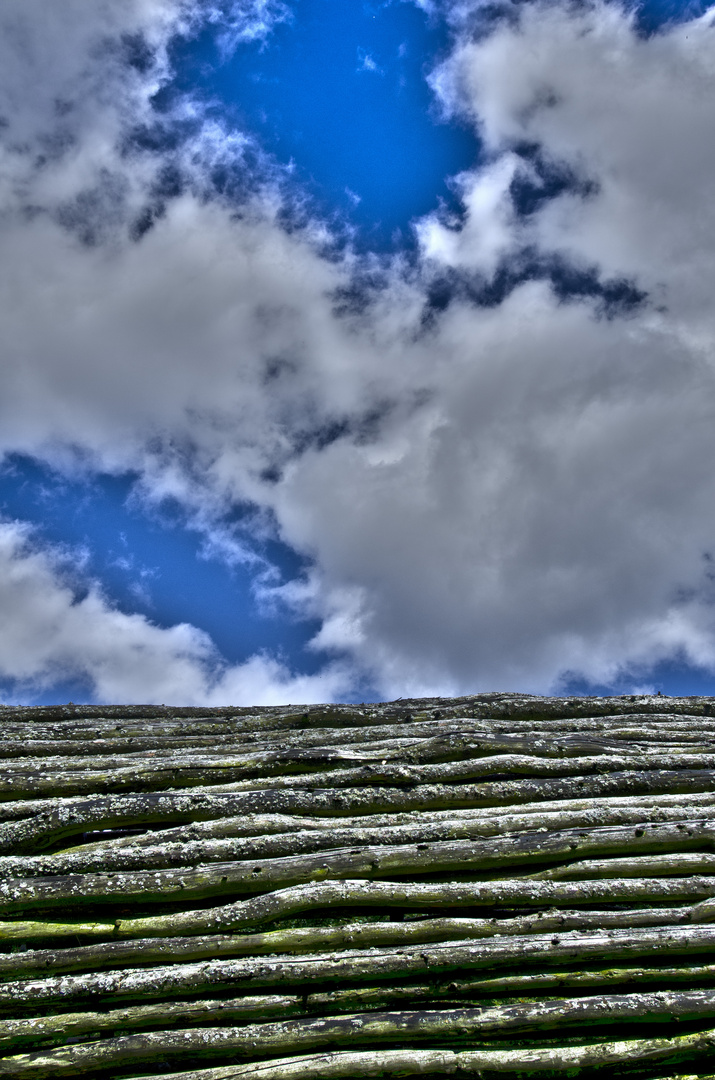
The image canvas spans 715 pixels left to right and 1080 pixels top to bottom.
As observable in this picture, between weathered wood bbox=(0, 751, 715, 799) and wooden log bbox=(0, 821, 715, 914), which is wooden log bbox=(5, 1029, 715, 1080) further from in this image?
weathered wood bbox=(0, 751, 715, 799)

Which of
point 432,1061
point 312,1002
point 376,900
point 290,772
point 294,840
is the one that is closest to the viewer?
point 432,1061

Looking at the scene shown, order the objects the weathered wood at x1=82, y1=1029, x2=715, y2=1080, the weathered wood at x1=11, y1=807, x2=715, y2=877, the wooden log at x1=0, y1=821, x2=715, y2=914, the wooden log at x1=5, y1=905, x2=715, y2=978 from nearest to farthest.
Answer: the weathered wood at x1=82, y1=1029, x2=715, y2=1080, the wooden log at x1=5, y1=905, x2=715, y2=978, the wooden log at x1=0, y1=821, x2=715, y2=914, the weathered wood at x1=11, y1=807, x2=715, y2=877

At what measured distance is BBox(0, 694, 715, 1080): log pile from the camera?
308cm

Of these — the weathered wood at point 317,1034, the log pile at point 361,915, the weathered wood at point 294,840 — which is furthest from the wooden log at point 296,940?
the weathered wood at point 294,840

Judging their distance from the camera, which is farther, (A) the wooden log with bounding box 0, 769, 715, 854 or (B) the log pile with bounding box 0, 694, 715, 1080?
(A) the wooden log with bounding box 0, 769, 715, 854

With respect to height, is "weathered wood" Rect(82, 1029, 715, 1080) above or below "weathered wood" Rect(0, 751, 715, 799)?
below

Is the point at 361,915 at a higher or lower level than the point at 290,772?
lower

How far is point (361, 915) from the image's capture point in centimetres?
365

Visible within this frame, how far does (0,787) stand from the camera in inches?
186

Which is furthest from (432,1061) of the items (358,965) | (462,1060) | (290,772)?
(290,772)

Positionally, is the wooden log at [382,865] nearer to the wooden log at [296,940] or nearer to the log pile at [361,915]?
the log pile at [361,915]

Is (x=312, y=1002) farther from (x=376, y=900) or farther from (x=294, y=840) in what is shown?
(x=294, y=840)

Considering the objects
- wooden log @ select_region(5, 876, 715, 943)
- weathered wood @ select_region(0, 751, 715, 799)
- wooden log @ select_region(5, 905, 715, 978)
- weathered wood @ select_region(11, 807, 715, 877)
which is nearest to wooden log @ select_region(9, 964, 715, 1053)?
wooden log @ select_region(5, 905, 715, 978)

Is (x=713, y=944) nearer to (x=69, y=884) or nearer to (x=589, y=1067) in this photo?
(x=589, y=1067)
